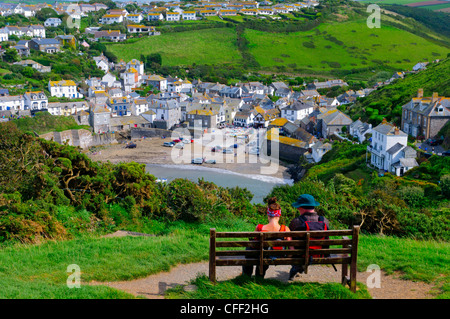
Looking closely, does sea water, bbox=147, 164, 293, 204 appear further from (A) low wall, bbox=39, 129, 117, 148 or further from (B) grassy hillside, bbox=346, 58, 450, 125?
(B) grassy hillside, bbox=346, 58, 450, 125

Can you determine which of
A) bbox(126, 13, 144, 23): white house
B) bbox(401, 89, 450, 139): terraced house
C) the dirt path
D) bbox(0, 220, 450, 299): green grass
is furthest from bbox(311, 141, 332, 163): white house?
bbox(126, 13, 144, 23): white house

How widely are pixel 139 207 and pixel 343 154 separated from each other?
2489cm

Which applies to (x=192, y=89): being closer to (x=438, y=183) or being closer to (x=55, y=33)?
(x=55, y=33)

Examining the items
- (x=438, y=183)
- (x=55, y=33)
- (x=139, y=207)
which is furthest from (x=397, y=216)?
(x=55, y=33)

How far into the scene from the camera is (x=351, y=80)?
270 feet

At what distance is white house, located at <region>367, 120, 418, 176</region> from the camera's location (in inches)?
1094

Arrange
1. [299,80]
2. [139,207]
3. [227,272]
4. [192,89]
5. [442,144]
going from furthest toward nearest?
[299,80] → [192,89] → [442,144] → [139,207] → [227,272]

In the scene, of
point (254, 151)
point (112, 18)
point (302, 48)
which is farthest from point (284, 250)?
point (112, 18)

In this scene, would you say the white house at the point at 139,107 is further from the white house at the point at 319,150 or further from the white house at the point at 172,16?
the white house at the point at 172,16

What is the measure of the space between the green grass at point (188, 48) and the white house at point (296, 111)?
38.5 m

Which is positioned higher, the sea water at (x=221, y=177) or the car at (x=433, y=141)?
the car at (x=433, y=141)

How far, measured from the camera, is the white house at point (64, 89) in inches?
2416

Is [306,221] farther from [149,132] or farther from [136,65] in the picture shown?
[136,65]

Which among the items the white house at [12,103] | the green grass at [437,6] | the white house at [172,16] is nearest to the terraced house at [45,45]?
the white house at [12,103]
